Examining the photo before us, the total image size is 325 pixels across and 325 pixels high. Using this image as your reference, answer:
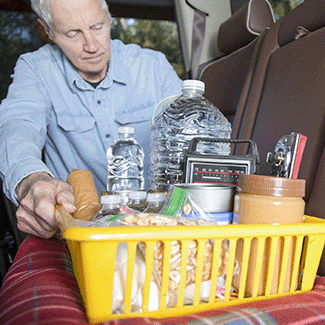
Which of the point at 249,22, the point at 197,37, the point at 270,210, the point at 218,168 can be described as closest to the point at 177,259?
the point at 270,210

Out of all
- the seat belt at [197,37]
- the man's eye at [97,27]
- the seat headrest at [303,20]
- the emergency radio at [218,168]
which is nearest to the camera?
the emergency radio at [218,168]

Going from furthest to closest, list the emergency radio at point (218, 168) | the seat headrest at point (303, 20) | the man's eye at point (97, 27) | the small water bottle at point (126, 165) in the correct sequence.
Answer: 1. the small water bottle at point (126, 165)
2. the man's eye at point (97, 27)
3. the seat headrest at point (303, 20)
4. the emergency radio at point (218, 168)

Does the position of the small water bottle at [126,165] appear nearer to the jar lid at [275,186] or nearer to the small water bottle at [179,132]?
the small water bottle at [179,132]

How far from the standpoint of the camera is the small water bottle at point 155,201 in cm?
61

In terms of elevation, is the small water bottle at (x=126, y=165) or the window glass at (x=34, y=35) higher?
the window glass at (x=34, y=35)

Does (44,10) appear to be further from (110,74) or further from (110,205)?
(110,205)

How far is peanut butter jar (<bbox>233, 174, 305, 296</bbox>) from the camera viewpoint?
0.48 m

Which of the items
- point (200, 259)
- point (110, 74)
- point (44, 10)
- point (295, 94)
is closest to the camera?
point (200, 259)

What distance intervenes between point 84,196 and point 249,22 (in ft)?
4.02

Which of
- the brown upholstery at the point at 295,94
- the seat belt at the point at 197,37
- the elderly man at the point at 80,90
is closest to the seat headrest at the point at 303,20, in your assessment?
the brown upholstery at the point at 295,94

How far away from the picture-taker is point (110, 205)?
59cm

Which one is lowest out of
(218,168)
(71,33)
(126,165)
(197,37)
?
(126,165)

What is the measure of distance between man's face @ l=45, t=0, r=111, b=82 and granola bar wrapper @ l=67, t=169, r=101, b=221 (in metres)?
0.61

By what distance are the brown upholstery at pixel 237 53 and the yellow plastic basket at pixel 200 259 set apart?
1.03m
